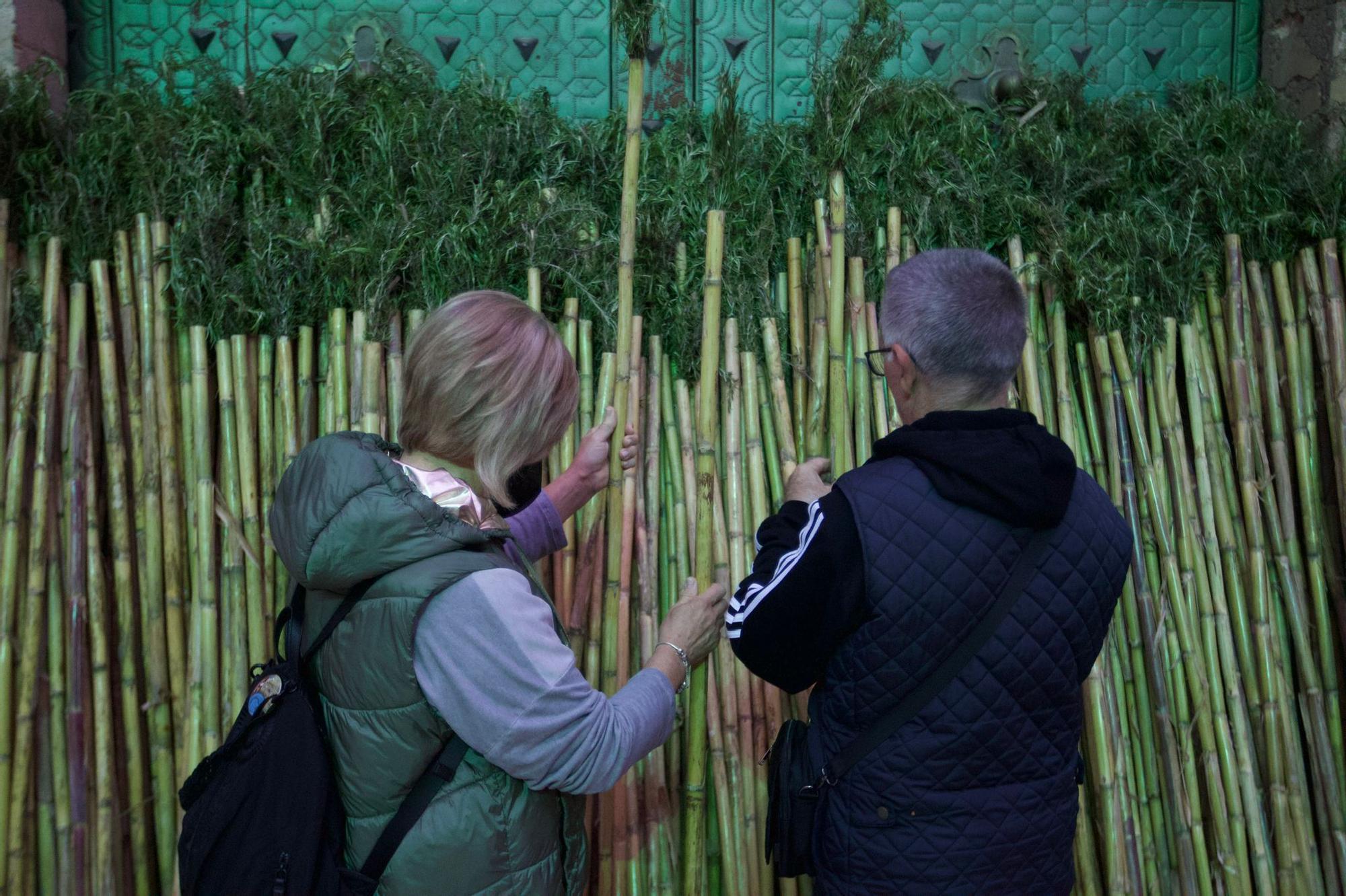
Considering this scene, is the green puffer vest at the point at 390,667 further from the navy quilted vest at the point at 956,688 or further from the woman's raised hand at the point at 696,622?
the navy quilted vest at the point at 956,688

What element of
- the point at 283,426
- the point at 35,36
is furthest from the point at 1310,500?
the point at 35,36

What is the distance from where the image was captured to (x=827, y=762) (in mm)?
1857

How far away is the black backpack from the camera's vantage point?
5.22 ft

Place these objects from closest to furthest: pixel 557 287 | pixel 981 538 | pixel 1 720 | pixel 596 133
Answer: pixel 981 538, pixel 1 720, pixel 557 287, pixel 596 133

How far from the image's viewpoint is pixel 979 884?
1.78 meters

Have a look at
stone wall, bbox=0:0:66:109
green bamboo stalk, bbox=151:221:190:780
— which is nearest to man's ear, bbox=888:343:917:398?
green bamboo stalk, bbox=151:221:190:780

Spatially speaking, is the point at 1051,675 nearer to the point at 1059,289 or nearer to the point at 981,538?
the point at 981,538

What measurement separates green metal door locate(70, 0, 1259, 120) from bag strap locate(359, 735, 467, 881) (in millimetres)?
2409

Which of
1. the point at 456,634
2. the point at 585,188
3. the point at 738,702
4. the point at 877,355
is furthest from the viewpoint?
the point at 585,188

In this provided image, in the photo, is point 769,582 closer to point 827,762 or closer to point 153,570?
point 827,762

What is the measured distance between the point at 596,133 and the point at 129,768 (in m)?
2.30

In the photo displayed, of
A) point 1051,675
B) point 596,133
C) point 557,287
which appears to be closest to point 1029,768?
point 1051,675

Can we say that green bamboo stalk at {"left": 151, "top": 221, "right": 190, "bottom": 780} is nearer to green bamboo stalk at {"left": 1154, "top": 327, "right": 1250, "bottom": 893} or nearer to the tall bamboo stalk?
the tall bamboo stalk

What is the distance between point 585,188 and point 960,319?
166 centimetres
